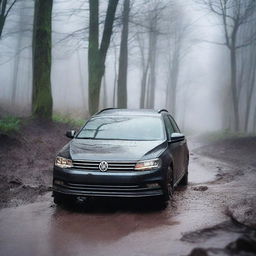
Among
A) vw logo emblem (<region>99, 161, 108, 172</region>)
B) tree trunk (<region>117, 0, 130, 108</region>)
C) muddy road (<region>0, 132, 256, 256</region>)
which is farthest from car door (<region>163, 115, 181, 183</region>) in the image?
tree trunk (<region>117, 0, 130, 108</region>)

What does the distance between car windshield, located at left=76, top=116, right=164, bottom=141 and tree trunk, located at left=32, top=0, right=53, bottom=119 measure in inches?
250

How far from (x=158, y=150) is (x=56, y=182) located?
6.30 feet

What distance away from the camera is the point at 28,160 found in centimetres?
1096

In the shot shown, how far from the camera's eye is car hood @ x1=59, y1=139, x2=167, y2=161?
21.7 ft

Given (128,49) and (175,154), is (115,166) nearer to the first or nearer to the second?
(175,154)

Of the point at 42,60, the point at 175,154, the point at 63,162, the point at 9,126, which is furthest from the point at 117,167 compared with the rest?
the point at 42,60

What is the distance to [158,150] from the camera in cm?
696

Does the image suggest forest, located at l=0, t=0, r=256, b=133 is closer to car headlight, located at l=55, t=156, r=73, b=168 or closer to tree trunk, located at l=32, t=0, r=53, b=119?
tree trunk, located at l=32, t=0, r=53, b=119

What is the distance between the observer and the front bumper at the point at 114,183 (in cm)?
642

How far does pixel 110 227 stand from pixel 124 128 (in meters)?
2.60

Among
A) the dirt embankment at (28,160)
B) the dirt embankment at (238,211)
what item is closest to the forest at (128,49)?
the dirt embankment at (28,160)

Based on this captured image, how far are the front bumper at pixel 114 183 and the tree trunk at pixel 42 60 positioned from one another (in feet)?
26.8

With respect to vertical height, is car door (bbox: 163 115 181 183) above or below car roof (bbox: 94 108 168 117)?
below

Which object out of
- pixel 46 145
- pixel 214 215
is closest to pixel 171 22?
pixel 46 145
